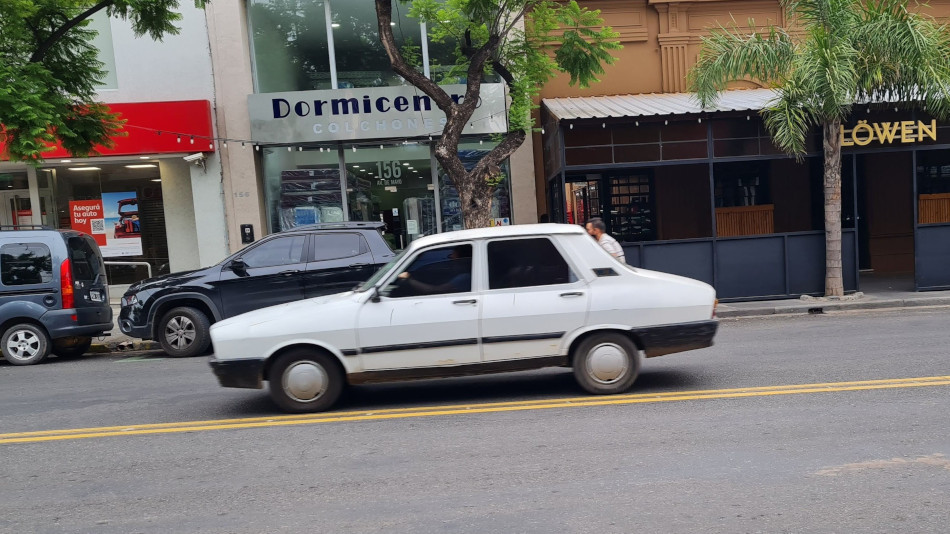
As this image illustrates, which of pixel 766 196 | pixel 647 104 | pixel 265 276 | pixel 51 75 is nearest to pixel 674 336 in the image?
pixel 265 276

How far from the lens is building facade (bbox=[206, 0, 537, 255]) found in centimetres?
1638

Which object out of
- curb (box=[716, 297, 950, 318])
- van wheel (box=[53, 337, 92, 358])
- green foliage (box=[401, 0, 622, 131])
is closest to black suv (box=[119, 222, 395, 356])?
van wheel (box=[53, 337, 92, 358])

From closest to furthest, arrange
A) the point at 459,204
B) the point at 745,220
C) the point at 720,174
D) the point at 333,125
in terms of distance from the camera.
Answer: the point at 333,125, the point at 459,204, the point at 720,174, the point at 745,220

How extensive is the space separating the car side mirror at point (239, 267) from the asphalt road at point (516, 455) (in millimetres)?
2924

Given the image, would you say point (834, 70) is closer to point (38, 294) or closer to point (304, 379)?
point (304, 379)

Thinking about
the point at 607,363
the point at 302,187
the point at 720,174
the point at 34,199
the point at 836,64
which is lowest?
the point at 607,363

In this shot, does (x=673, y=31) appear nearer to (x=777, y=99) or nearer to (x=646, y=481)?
(x=777, y=99)

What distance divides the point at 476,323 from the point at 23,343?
7.91 metres

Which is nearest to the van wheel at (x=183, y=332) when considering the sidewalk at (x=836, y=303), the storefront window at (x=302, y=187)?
the storefront window at (x=302, y=187)

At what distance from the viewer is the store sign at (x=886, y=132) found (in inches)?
542

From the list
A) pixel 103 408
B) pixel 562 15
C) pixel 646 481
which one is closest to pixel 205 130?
pixel 562 15

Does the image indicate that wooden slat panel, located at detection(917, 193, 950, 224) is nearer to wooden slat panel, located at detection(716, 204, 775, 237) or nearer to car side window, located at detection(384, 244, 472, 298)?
wooden slat panel, located at detection(716, 204, 775, 237)

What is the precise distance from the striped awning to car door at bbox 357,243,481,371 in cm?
767

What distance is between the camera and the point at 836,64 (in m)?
12.3
